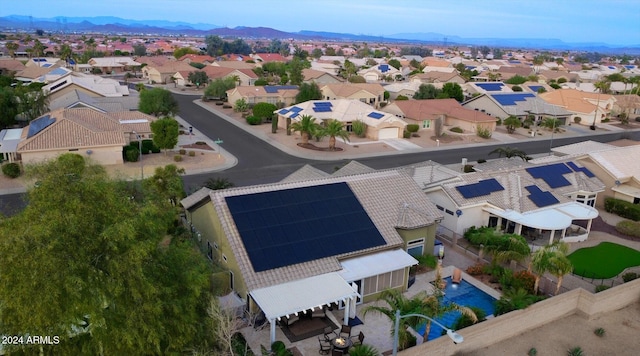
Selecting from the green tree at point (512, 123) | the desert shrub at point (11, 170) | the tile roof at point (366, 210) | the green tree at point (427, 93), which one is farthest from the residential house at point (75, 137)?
the green tree at point (427, 93)

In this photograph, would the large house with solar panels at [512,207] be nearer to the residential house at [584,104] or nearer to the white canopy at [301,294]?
Answer: the white canopy at [301,294]

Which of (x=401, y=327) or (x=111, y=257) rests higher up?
(x=111, y=257)

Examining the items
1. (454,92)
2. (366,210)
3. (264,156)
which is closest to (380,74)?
(454,92)

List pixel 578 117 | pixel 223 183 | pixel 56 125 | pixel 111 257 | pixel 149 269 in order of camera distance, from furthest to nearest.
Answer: pixel 578 117, pixel 56 125, pixel 223 183, pixel 149 269, pixel 111 257

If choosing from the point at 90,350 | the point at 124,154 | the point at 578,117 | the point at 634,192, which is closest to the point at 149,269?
the point at 90,350

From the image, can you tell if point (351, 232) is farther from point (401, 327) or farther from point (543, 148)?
point (543, 148)

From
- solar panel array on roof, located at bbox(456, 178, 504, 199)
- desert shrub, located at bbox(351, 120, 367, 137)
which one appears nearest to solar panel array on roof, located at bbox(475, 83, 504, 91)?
desert shrub, located at bbox(351, 120, 367, 137)
